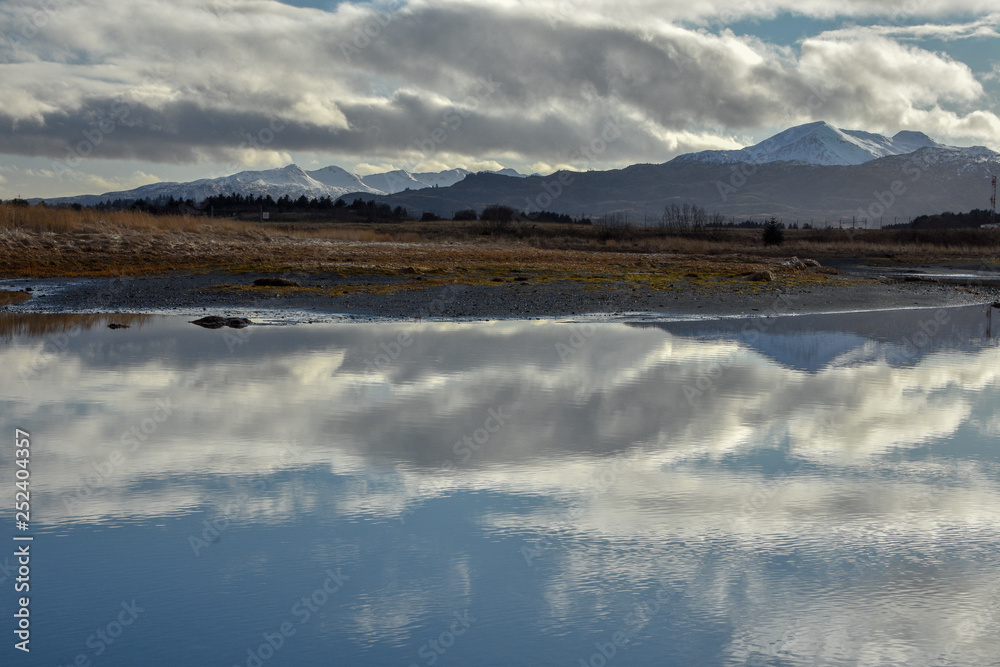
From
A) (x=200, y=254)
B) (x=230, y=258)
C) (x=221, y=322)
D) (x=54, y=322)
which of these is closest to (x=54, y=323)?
(x=54, y=322)

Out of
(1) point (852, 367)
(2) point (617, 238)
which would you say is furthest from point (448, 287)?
(2) point (617, 238)

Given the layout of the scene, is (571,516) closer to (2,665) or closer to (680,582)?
(680,582)

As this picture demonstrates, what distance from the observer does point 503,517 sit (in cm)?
707

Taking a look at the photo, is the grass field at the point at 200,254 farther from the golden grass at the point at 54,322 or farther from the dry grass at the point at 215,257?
the golden grass at the point at 54,322

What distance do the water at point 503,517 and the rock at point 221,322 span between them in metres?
7.00

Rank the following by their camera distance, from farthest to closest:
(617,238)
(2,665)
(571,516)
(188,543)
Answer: (617,238) < (571,516) < (188,543) < (2,665)

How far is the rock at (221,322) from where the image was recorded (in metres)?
21.2

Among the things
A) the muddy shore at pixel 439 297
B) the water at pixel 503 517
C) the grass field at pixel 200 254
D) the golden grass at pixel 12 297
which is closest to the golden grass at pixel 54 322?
the muddy shore at pixel 439 297

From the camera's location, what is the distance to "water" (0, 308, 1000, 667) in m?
5.18

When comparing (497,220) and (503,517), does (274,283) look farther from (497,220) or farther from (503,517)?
(497,220)

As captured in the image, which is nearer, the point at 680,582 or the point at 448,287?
the point at 680,582

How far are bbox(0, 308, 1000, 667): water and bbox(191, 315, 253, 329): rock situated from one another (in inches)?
276

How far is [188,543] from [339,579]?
4.30 feet

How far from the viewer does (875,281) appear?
44156 millimetres
